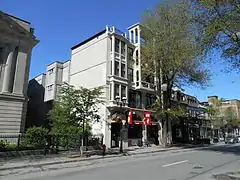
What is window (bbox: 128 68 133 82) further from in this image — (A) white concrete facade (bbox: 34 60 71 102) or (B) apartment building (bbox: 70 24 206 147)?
(A) white concrete facade (bbox: 34 60 71 102)

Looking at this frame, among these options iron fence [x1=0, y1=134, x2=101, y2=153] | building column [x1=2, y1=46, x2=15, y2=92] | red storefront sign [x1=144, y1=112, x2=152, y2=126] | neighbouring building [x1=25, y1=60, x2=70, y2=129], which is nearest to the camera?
iron fence [x1=0, y1=134, x2=101, y2=153]

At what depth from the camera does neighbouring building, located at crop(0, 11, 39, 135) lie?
79.2 ft

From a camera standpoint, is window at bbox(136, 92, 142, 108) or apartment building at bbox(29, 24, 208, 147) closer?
apartment building at bbox(29, 24, 208, 147)

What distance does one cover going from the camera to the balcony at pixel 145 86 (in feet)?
111

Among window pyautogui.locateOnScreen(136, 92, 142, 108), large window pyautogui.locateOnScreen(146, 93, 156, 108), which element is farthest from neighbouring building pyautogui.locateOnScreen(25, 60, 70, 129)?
large window pyautogui.locateOnScreen(146, 93, 156, 108)

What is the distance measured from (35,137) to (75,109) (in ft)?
13.8

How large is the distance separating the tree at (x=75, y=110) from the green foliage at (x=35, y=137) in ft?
7.72

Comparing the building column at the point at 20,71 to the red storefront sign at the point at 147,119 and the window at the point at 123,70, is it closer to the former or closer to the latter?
the window at the point at 123,70

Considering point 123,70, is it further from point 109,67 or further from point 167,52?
point 167,52

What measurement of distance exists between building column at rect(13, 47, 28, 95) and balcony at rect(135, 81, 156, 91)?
15.3 metres

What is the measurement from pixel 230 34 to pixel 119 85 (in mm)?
16350

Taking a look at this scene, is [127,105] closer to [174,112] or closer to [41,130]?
[174,112]

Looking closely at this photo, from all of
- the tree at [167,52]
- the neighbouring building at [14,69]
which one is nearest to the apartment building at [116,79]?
the tree at [167,52]

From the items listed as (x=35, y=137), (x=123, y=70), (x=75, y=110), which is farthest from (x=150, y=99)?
(x=35, y=137)
